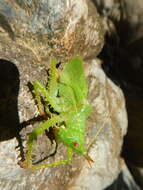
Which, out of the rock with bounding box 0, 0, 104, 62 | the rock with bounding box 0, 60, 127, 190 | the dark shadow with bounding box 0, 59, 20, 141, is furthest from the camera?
the rock with bounding box 0, 0, 104, 62

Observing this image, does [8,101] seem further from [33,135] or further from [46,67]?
[46,67]

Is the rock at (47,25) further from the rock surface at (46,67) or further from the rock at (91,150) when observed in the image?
the rock at (91,150)

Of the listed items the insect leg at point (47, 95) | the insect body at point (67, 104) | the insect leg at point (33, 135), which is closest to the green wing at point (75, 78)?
the insect body at point (67, 104)

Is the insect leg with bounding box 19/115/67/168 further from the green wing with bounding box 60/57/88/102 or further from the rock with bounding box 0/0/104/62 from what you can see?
the rock with bounding box 0/0/104/62

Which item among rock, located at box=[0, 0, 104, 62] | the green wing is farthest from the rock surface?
the green wing

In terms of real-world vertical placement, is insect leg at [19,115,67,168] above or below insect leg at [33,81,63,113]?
below

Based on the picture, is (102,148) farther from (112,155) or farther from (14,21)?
(14,21)
